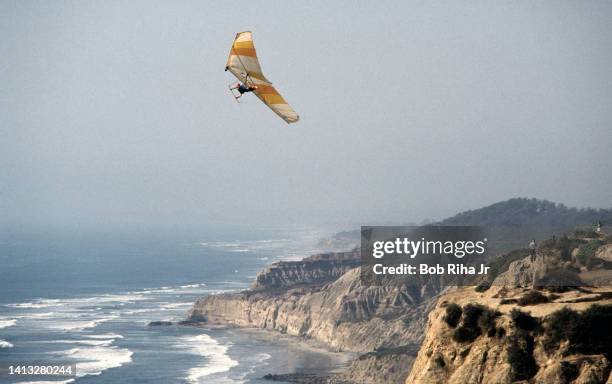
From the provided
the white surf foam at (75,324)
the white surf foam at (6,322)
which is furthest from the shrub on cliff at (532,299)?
the white surf foam at (6,322)

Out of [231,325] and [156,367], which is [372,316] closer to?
[231,325]

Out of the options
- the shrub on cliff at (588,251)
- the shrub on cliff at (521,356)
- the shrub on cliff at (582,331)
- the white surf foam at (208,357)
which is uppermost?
the shrub on cliff at (588,251)

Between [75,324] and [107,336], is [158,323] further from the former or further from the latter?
[107,336]

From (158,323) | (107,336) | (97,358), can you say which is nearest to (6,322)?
(158,323)

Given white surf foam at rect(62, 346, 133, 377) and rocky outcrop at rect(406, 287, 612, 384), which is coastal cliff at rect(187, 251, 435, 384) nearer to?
white surf foam at rect(62, 346, 133, 377)

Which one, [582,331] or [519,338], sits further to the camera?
[519,338]

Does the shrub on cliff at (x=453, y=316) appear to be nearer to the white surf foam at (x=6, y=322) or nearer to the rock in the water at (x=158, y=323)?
the rock in the water at (x=158, y=323)

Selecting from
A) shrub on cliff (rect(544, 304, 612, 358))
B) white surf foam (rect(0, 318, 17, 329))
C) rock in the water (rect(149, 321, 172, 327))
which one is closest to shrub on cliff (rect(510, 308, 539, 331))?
Result: shrub on cliff (rect(544, 304, 612, 358))
